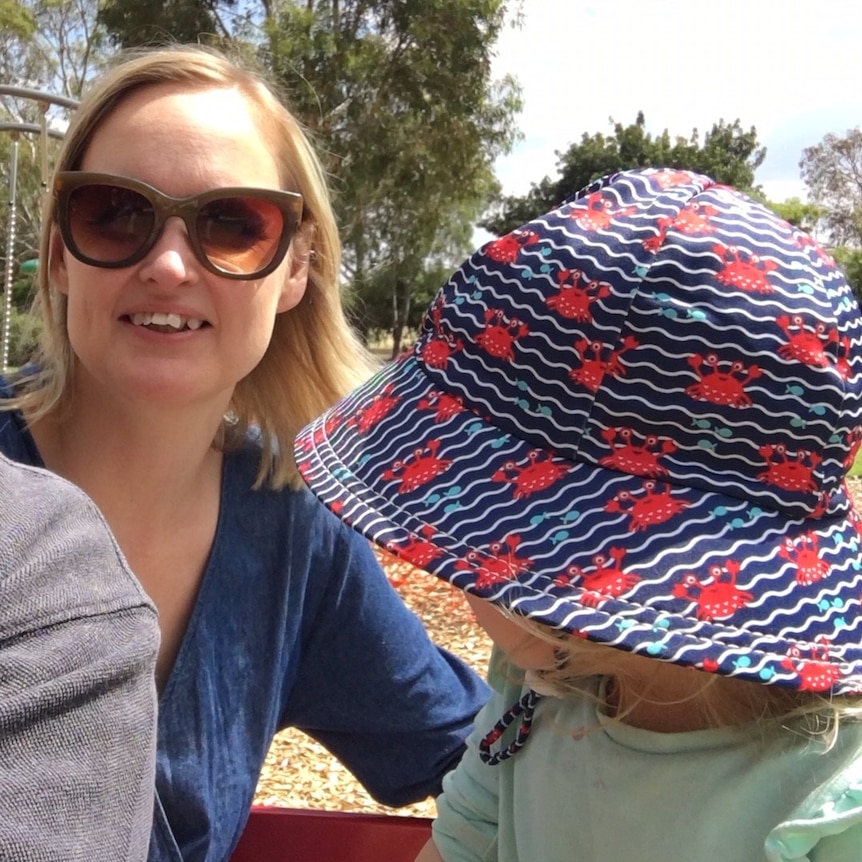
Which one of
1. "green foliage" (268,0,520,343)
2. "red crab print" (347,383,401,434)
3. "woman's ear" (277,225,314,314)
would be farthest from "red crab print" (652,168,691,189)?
"green foliage" (268,0,520,343)

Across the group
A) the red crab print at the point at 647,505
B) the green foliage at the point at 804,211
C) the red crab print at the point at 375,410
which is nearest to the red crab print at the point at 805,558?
the red crab print at the point at 647,505

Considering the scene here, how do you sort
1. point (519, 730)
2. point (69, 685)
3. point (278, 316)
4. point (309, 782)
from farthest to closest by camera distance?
point (309, 782)
point (278, 316)
point (519, 730)
point (69, 685)

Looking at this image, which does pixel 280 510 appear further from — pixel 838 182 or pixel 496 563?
pixel 838 182

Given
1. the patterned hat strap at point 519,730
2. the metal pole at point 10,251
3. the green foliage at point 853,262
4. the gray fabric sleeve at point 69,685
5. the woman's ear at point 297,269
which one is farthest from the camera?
the green foliage at point 853,262

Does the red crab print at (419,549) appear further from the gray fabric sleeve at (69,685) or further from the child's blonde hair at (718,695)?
the gray fabric sleeve at (69,685)

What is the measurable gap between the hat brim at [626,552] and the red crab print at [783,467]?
0.03 metres

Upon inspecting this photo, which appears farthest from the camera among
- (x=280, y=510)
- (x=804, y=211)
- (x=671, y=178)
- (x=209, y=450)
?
(x=804, y=211)

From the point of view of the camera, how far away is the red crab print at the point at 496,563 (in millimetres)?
879

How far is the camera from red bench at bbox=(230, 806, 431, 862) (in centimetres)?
157

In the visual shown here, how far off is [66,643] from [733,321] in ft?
2.12

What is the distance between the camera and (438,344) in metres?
1.06

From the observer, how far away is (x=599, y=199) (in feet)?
3.33

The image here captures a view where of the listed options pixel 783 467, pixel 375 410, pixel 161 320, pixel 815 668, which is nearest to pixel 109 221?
pixel 161 320

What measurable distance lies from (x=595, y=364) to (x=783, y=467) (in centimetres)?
20
